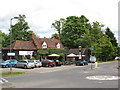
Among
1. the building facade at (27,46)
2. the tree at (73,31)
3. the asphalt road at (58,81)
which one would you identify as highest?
the tree at (73,31)

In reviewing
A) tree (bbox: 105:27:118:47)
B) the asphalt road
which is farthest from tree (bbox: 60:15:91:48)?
the asphalt road

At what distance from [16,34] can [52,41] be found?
62.4 ft

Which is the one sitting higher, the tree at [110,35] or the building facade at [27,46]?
the tree at [110,35]

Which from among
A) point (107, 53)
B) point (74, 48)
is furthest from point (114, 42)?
point (74, 48)

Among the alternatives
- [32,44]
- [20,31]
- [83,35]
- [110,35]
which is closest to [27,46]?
[32,44]

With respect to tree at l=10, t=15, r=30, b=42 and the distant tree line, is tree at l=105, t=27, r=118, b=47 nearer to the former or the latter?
the distant tree line

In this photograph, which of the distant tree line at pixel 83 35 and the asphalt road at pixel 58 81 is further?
the distant tree line at pixel 83 35

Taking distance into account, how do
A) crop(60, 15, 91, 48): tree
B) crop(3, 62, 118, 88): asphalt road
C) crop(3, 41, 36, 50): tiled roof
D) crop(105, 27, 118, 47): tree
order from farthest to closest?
crop(105, 27, 118, 47): tree → crop(60, 15, 91, 48): tree → crop(3, 41, 36, 50): tiled roof → crop(3, 62, 118, 88): asphalt road

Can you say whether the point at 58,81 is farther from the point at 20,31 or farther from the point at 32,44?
the point at 20,31

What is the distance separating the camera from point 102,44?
7825 centimetres

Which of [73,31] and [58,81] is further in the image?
[73,31]

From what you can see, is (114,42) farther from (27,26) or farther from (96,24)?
(27,26)

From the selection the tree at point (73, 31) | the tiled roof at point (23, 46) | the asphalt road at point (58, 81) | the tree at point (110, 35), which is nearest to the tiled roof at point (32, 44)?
the tiled roof at point (23, 46)

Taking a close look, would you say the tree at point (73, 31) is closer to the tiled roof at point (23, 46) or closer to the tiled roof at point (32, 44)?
the tiled roof at point (32, 44)
